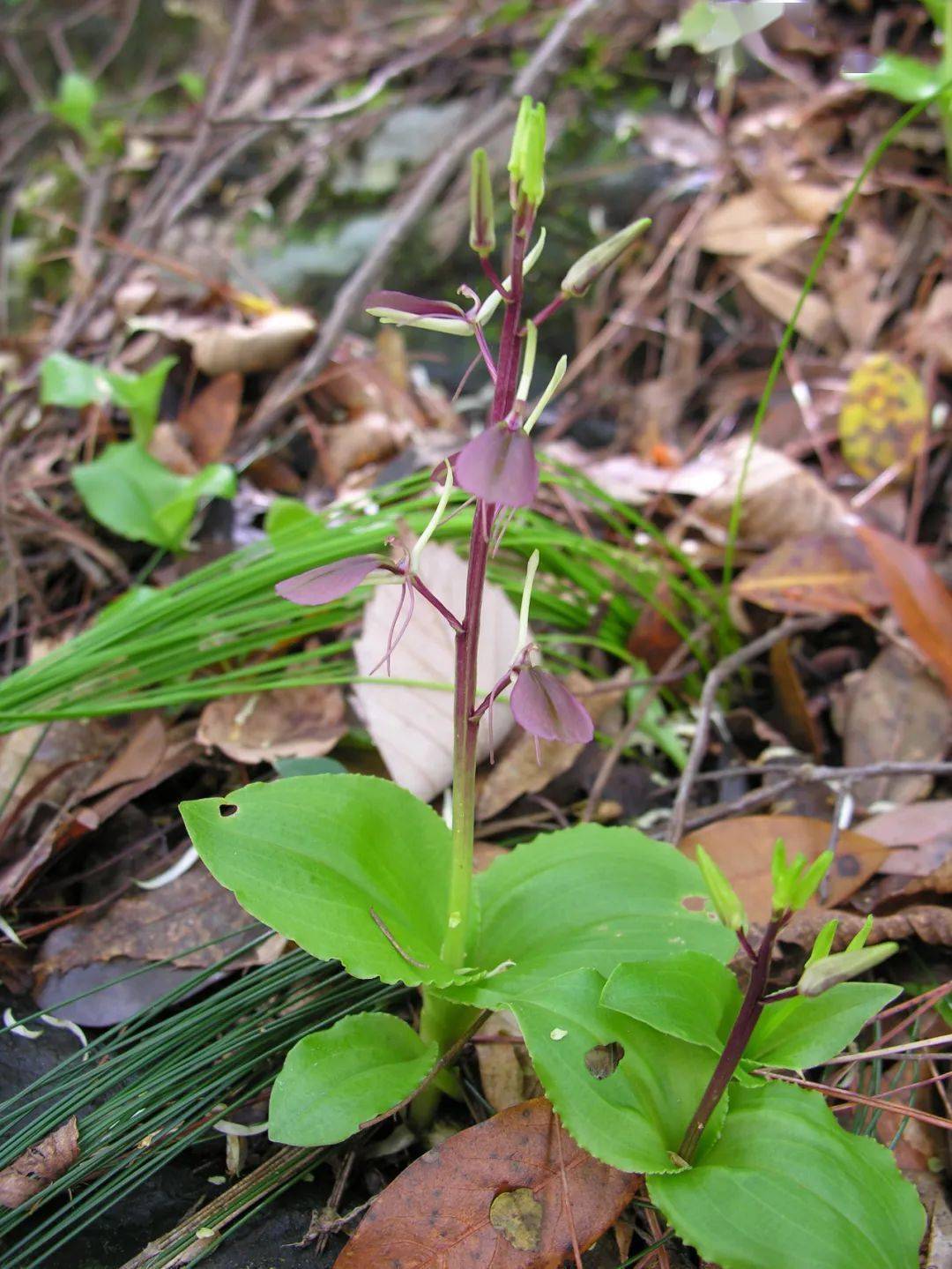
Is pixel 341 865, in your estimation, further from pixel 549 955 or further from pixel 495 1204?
pixel 495 1204

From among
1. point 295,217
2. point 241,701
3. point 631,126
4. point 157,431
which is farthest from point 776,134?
point 241,701

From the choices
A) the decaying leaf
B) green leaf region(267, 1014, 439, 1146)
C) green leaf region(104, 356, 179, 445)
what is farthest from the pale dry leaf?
the decaying leaf

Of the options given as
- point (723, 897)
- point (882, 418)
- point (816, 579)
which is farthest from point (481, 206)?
point (882, 418)

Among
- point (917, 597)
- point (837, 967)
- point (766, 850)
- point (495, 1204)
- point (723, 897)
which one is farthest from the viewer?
point (917, 597)

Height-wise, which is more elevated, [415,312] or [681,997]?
[415,312]

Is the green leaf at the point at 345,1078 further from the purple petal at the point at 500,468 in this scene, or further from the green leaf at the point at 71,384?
the green leaf at the point at 71,384

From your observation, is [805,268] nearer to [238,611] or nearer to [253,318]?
[253,318]

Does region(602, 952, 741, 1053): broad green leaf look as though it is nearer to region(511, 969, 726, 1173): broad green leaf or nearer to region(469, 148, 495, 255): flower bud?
region(511, 969, 726, 1173): broad green leaf
